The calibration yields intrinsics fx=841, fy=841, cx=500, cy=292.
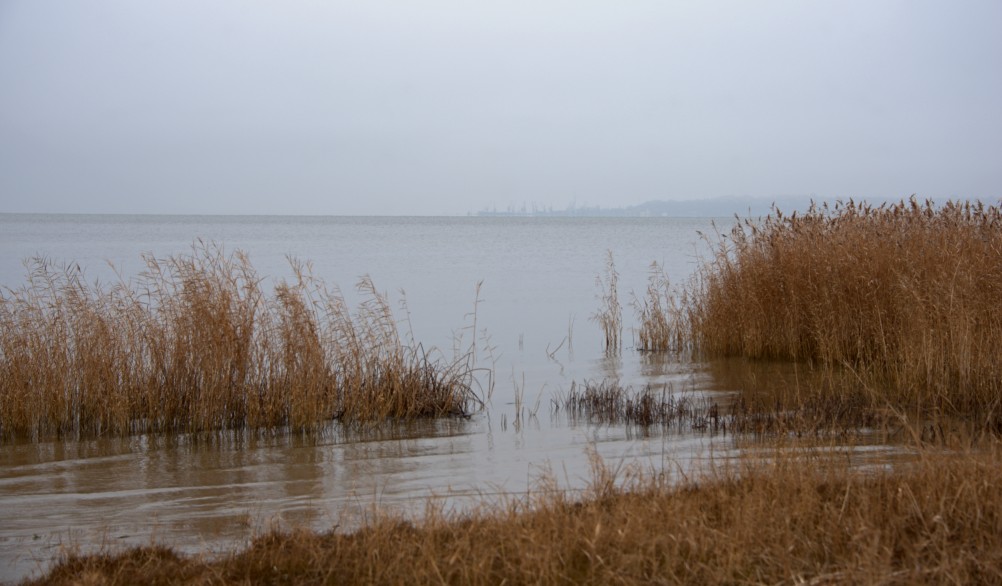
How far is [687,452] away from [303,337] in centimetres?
464

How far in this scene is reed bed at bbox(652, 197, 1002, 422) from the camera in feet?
30.3

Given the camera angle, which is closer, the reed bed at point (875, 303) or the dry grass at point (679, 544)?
the dry grass at point (679, 544)

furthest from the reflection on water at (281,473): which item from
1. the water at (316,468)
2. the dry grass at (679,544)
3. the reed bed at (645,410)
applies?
the dry grass at (679,544)

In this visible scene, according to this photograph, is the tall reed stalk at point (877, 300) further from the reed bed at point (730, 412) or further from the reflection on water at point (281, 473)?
the reflection on water at point (281, 473)

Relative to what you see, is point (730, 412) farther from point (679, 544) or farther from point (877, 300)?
point (679, 544)

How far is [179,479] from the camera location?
7.91 meters

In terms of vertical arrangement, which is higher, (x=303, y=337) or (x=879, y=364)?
(x=303, y=337)

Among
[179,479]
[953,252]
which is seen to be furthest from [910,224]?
[179,479]

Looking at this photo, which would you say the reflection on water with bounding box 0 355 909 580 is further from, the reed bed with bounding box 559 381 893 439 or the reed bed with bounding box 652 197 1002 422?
the reed bed with bounding box 652 197 1002 422

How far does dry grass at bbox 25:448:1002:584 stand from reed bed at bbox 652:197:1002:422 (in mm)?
3759

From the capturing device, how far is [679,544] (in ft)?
14.4

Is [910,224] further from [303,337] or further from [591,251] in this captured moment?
[591,251]

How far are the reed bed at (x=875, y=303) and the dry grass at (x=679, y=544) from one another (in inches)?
148

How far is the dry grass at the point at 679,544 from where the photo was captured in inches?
161
